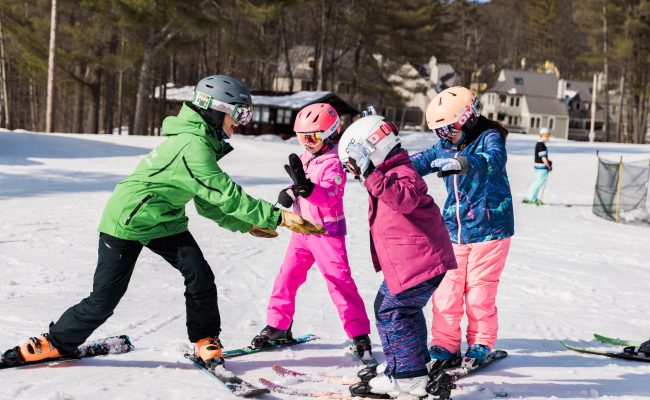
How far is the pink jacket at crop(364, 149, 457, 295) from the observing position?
383 cm

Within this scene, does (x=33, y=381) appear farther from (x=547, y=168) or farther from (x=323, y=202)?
(x=547, y=168)

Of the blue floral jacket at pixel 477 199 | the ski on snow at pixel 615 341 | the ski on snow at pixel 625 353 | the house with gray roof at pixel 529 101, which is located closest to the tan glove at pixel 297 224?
the blue floral jacket at pixel 477 199

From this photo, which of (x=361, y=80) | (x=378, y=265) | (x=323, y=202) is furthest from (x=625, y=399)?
(x=361, y=80)

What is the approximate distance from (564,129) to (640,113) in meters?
24.1

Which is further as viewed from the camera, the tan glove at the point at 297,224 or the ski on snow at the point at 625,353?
the ski on snow at the point at 625,353

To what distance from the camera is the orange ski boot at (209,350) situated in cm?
433

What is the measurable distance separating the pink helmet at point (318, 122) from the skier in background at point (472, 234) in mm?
618

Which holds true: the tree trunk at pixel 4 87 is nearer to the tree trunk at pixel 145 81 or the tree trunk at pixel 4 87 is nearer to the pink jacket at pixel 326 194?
the tree trunk at pixel 145 81

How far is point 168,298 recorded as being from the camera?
6.46 m

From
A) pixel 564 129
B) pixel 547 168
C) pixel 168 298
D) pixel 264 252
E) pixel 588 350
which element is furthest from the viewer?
pixel 564 129

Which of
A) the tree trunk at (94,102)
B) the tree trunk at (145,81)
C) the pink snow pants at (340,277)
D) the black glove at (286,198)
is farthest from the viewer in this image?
the tree trunk at (94,102)

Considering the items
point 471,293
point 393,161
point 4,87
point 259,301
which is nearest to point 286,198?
point 393,161

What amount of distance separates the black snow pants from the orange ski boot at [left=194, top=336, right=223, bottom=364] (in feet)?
0.13

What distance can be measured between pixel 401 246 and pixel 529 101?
7445 cm
